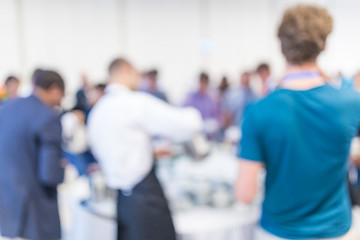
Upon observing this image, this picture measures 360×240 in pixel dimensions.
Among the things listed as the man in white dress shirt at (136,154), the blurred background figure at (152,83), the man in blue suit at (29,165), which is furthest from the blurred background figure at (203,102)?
the man in blue suit at (29,165)

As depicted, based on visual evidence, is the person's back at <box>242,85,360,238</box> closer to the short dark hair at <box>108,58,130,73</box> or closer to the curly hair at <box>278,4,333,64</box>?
the curly hair at <box>278,4,333,64</box>

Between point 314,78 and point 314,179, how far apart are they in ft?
0.92

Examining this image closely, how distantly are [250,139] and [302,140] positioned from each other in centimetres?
14

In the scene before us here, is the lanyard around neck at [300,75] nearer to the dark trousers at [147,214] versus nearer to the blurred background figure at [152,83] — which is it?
the dark trousers at [147,214]

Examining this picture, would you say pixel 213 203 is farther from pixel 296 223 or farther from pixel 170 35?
pixel 170 35

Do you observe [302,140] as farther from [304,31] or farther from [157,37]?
[157,37]

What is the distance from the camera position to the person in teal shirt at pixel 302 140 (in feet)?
3.46

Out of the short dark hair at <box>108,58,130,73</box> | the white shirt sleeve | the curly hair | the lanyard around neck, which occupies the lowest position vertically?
the white shirt sleeve

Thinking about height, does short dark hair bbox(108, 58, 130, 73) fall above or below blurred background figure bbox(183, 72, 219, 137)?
above

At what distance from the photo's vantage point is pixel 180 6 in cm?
663

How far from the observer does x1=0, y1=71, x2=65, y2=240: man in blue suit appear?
166 cm

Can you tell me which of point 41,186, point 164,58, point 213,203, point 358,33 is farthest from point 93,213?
point 358,33

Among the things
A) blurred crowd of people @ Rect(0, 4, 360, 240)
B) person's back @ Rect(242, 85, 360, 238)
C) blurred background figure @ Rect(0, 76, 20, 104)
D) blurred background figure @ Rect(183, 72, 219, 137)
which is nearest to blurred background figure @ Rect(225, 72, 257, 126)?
blurred background figure @ Rect(183, 72, 219, 137)

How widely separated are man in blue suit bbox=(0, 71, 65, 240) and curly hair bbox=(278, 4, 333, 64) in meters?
1.05
